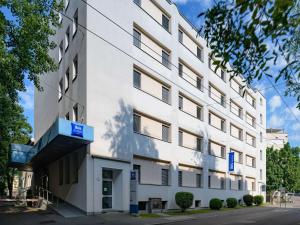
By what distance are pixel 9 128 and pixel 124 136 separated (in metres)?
9.09

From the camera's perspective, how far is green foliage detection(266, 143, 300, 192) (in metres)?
70.2

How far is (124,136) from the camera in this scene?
2816 cm

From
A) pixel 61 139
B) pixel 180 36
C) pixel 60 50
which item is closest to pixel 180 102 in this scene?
pixel 180 36

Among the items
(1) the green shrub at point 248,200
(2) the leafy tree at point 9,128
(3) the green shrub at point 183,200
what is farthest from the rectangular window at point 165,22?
(1) the green shrub at point 248,200

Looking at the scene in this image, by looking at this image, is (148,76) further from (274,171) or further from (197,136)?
(274,171)

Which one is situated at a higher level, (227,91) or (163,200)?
(227,91)

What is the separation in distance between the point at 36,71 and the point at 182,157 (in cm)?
2029

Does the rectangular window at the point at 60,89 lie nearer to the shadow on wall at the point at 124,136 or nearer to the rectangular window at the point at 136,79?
the rectangular window at the point at 136,79

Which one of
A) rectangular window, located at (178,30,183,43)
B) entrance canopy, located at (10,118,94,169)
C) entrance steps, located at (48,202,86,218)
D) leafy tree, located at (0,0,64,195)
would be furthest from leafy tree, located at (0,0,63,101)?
rectangular window, located at (178,30,183,43)

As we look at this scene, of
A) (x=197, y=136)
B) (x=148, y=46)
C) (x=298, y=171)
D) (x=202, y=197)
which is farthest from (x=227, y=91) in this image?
(x=298, y=171)

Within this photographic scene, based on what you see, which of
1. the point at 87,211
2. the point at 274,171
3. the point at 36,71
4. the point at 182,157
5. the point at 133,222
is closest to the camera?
the point at 36,71

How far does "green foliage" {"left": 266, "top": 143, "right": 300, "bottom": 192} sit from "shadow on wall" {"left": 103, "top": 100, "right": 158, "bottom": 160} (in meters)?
44.4

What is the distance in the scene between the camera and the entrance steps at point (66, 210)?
80.1 feet

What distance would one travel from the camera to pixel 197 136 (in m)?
40.3
